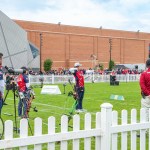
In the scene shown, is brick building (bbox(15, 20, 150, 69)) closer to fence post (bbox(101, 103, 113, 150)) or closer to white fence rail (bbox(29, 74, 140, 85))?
white fence rail (bbox(29, 74, 140, 85))

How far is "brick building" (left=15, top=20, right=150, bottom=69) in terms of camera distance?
2874 inches

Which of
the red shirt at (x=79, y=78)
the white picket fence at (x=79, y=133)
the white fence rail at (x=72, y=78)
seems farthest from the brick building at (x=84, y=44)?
the white picket fence at (x=79, y=133)

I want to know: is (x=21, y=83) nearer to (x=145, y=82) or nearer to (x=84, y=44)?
(x=145, y=82)

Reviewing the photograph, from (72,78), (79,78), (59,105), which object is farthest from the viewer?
(72,78)

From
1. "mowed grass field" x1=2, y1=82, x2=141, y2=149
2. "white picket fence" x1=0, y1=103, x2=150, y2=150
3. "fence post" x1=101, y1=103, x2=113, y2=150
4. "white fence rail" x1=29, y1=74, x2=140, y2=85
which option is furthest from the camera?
"white fence rail" x1=29, y1=74, x2=140, y2=85

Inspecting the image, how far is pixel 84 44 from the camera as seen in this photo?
79.1m

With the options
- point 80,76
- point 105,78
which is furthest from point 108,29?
point 80,76

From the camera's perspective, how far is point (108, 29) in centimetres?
8494

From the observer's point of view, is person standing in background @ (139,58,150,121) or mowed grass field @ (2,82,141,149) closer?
person standing in background @ (139,58,150,121)

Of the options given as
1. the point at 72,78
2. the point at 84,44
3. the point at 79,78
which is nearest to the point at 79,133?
the point at 79,78

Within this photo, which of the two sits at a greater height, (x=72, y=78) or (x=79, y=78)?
(x=79, y=78)

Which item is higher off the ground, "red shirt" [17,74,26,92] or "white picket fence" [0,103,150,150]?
"red shirt" [17,74,26,92]

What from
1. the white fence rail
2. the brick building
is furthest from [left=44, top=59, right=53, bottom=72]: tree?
the white fence rail

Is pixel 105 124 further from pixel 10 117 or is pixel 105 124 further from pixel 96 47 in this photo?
pixel 96 47
